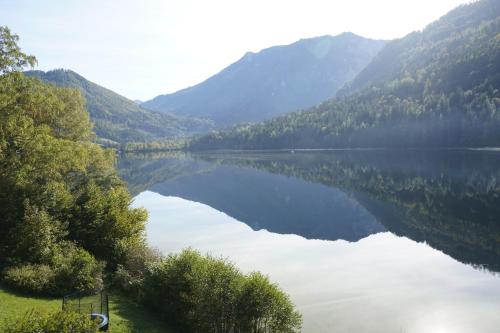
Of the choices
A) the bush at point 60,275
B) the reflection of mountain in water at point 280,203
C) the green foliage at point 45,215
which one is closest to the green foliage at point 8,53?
the green foliage at point 45,215

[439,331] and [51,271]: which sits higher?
[51,271]

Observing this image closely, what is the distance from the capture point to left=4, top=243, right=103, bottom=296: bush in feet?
111

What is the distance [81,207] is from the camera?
47969 mm

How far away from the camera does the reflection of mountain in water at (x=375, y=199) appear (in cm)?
6869

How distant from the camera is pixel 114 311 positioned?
3316cm

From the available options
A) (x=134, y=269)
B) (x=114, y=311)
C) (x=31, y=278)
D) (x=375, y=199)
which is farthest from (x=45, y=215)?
(x=375, y=199)

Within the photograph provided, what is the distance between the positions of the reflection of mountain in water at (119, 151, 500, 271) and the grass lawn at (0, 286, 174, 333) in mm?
38238

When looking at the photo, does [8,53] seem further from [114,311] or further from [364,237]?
[364,237]

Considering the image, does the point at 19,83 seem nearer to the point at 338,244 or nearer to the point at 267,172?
the point at 338,244

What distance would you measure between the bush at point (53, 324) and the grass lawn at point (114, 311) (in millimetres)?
7822

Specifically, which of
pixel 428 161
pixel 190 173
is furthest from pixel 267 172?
pixel 428 161

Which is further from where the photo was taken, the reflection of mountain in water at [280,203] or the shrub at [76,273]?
the reflection of mountain in water at [280,203]

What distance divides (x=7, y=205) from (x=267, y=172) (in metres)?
138

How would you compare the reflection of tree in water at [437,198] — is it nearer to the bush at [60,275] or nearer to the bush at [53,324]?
the bush at [60,275]
